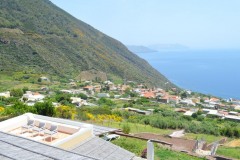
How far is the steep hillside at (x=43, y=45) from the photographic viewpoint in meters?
66.9

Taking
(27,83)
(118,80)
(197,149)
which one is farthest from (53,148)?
(118,80)

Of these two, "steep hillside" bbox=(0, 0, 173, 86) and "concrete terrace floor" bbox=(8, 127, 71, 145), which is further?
"steep hillside" bbox=(0, 0, 173, 86)

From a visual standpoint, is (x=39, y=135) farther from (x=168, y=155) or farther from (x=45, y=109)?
(x=45, y=109)

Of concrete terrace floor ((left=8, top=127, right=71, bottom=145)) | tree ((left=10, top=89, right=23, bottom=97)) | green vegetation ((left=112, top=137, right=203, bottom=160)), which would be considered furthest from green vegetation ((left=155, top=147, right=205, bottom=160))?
tree ((left=10, top=89, right=23, bottom=97))

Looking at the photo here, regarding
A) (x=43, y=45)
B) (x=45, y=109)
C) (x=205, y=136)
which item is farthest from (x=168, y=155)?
(x=43, y=45)

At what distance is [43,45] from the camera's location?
74812mm

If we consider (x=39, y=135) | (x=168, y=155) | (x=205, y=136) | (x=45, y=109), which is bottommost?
(x=205, y=136)

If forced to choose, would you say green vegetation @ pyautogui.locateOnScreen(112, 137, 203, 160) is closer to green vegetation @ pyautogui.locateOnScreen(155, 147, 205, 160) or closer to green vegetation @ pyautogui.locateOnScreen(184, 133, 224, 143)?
green vegetation @ pyautogui.locateOnScreen(155, 147, 205, 160)

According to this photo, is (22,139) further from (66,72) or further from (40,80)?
(66,72)

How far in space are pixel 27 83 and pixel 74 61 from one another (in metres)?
24.6

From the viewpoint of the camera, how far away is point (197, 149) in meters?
18.0

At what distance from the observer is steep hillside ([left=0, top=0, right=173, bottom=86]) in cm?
6694

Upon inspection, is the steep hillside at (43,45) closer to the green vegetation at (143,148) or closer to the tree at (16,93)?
the tree at (16,93)

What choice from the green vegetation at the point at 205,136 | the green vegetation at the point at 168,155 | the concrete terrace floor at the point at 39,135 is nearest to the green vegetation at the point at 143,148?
the green vegetation at the point at 168,155
